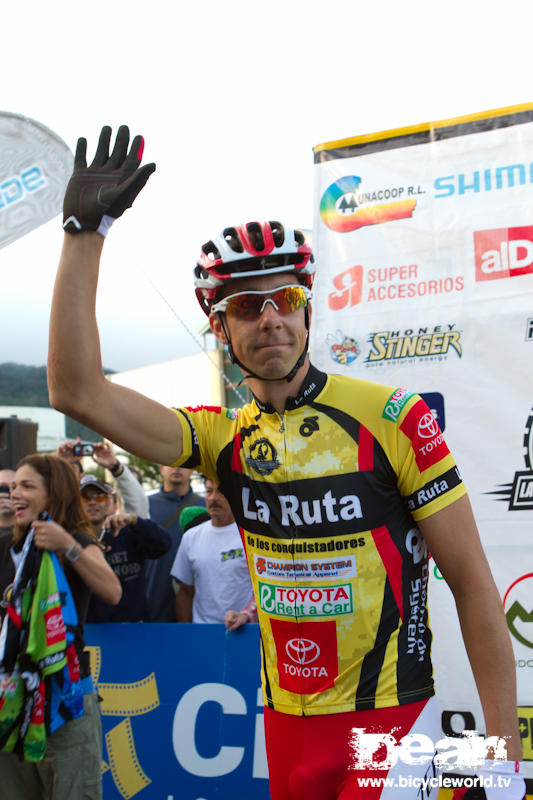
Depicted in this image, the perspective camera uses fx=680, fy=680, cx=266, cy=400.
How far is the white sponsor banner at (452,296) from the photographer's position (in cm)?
350

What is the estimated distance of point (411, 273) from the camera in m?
3.77

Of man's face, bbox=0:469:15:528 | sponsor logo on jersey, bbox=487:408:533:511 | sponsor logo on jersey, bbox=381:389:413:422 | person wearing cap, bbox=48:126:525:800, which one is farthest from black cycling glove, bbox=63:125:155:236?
man's face, bbox=0:469:15:528

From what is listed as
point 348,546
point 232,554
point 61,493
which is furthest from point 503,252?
point 61,493

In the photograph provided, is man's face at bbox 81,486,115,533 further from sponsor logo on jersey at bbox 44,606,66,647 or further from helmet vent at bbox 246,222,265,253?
helmet vent at bbox 246,222,265,253

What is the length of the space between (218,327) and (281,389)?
0.32m

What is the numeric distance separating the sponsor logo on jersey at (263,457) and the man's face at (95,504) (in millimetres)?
3078

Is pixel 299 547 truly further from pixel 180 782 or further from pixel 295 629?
pixel 180 782

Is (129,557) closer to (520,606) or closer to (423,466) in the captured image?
(520,606)

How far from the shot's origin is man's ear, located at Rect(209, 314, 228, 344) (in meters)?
2.21

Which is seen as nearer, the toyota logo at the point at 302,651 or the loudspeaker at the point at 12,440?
the toyota logo at the point at 302,651

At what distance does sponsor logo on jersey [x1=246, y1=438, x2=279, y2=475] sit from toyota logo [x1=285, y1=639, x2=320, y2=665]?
1.64 ft

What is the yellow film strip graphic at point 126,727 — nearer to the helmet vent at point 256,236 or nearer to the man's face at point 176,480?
the man's face at point 176,480

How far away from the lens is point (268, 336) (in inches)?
80.1

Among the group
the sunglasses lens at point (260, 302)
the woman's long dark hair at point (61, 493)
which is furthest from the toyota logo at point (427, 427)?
the woman's long dark hair at point (61, 493)
